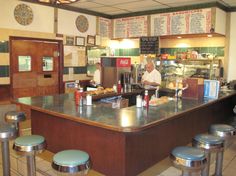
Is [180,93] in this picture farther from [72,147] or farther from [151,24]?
[151,24]

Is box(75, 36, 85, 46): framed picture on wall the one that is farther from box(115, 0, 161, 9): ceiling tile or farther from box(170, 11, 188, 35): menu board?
box(170, 11, 188, 35): menu board

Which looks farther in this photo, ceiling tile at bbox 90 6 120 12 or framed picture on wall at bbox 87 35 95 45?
framed picture on wall at bbox 87 35 95 45

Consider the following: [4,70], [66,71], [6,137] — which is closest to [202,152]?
[6,137]

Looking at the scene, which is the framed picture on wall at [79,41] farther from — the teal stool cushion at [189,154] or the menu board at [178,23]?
the teal stool cushion at [189,154]

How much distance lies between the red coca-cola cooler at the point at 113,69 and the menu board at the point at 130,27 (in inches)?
93.0

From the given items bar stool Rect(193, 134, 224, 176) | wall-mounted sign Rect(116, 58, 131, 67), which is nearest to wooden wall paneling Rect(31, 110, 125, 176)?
bar stool Rect(193, 134, 224, 176)

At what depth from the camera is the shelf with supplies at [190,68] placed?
612 cm

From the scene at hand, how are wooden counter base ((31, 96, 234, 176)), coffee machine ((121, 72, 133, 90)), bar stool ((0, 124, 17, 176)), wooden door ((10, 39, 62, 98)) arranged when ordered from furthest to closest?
A: wooden door ((10, 39, 62, 98)) < coffee machine ((121, 72, 133, 90)) < bar stool ((0, 124, 17, 176)) < wooden counter base ((31, 96, 234, 176))

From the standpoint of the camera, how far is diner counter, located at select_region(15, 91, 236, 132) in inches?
95.7

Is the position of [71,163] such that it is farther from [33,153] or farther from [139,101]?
[139,101]

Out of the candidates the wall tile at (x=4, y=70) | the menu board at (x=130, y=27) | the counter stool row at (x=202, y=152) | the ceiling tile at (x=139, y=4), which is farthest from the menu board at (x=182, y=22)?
the wall tile at (x=4, y=70)

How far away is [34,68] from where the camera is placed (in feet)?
19.6

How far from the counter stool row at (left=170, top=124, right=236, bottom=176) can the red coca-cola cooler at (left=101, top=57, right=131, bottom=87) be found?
2188 millimetres

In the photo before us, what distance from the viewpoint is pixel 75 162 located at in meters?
2.15
